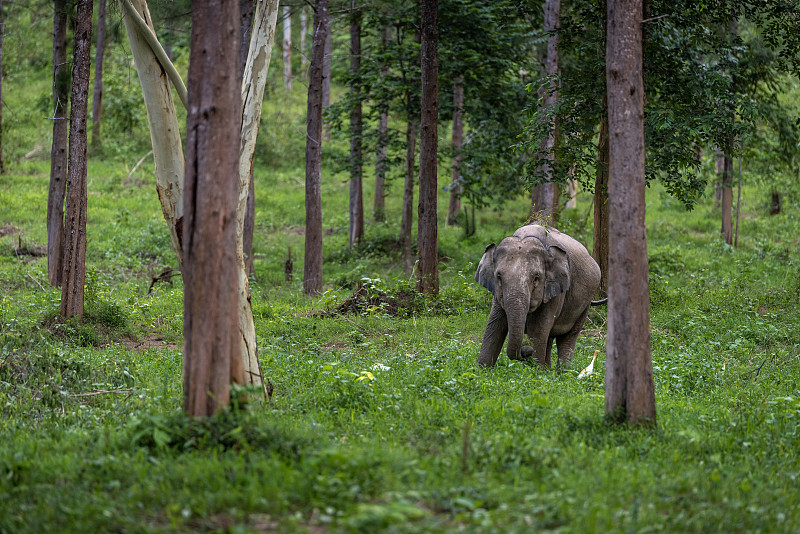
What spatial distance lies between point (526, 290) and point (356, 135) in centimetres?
1311

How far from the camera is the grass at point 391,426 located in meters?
5.19

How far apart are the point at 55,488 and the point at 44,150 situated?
1223 inches

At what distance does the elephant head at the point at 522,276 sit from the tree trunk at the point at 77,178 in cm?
708

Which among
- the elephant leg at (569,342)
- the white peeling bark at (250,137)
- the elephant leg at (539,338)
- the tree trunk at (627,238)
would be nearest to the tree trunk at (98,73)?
the white peeling bark at (250,137)

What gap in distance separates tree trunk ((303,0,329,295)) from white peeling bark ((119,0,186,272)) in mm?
9441

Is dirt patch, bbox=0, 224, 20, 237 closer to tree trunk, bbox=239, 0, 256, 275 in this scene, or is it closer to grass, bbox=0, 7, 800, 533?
grass, bbox=0, 7, 800, 533

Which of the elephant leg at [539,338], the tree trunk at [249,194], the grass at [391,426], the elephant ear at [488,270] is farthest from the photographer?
the tree trunk at [249,194]


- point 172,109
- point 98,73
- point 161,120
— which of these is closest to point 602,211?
point 172,109

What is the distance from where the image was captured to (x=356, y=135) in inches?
880

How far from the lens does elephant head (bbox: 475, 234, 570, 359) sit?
33.7 ft

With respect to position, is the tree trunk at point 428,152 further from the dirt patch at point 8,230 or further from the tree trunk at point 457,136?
the dirt patch at point 8,230

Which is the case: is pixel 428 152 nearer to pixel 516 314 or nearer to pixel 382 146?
pixel 382 146

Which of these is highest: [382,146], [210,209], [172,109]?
[382,146]

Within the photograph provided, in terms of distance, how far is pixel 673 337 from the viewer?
13.5 metres
